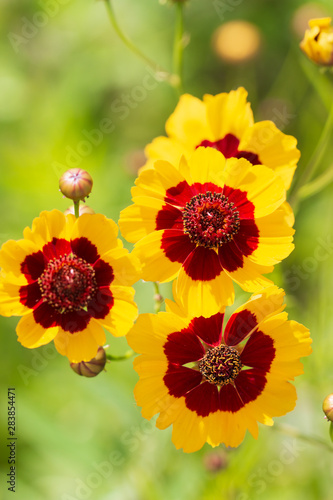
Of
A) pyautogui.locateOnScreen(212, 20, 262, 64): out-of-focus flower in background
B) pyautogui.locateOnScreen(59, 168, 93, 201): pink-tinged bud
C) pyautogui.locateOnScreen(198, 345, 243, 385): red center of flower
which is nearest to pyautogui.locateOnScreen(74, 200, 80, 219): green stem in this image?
pyautogui.locateOnScreen(59, 168, 93, 201): pink-tinged bud

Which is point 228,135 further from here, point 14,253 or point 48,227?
point 14,253

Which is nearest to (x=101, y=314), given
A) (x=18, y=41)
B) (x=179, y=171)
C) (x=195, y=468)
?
(x=179, y=171)

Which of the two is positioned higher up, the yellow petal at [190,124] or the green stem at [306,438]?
the yellow petal at [190,124]

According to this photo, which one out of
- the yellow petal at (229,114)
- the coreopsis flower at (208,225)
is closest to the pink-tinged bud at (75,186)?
the coreopsis flower at (208,225)

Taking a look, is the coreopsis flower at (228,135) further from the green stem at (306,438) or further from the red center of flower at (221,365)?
the green stem at (306,438)

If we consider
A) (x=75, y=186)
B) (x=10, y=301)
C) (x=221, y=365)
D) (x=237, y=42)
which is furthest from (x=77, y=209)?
(x=237, y=42)

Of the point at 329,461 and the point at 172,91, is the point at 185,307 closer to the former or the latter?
the point at 329,461
